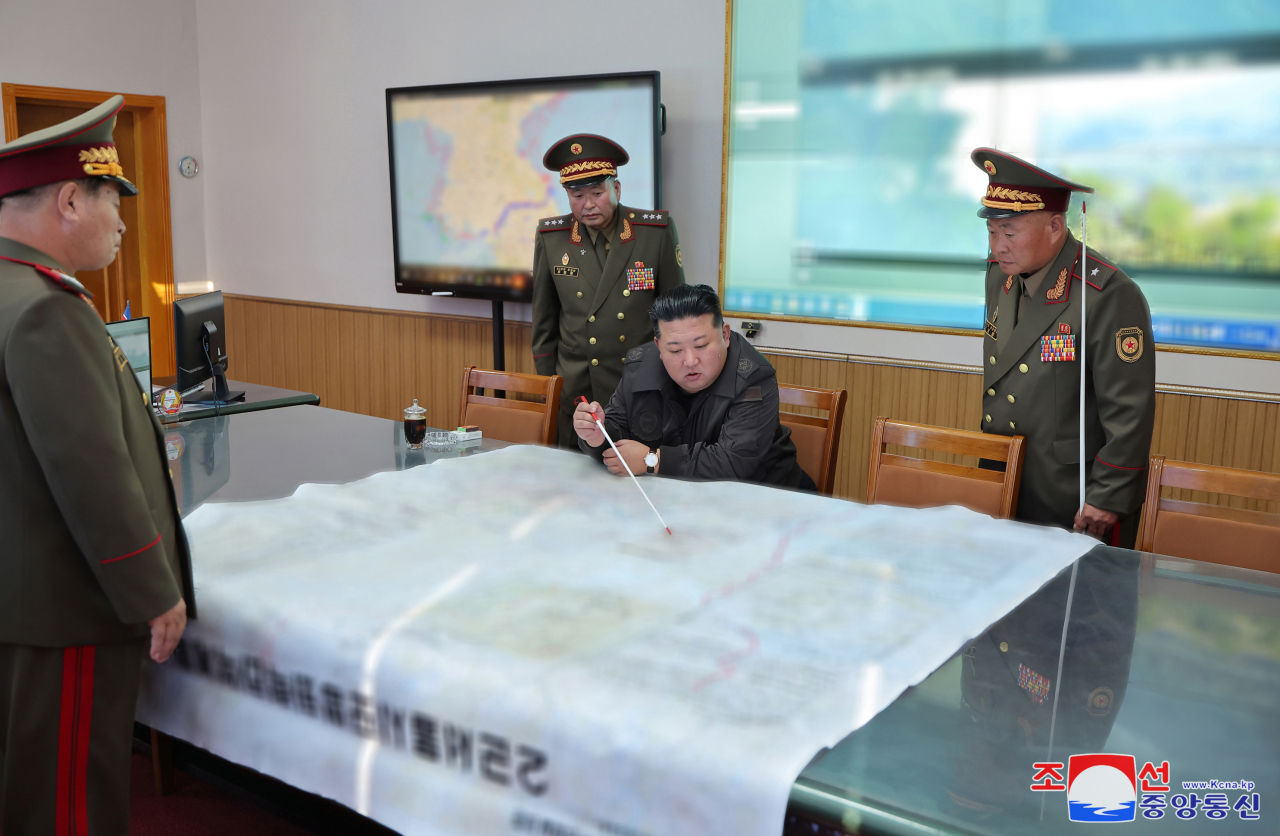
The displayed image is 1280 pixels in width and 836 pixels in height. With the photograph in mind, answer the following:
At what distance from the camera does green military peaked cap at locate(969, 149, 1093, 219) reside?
2350 mm

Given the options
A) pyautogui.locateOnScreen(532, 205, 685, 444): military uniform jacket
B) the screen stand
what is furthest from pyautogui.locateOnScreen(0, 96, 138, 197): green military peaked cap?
the screen stand

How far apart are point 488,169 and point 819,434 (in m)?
2.86

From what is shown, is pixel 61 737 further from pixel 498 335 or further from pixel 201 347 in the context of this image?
pixel 498 335

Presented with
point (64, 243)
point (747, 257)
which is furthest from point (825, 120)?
point (64, 243)

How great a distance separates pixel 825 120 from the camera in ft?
13.6

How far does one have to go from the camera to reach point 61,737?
149 centimetres

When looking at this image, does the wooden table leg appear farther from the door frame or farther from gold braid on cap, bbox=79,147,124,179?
the door frame

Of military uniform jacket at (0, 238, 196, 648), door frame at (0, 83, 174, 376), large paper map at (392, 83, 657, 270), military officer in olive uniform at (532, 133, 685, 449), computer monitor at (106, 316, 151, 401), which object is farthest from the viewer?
door frame at (0, 83, 174, 376)

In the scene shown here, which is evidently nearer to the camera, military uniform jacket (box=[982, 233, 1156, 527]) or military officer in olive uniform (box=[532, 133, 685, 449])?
military uniform jacket (box=[982, 233, 1156, 527])

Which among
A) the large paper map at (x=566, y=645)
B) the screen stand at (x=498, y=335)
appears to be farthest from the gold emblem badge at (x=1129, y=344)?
the screen stand at (x=498, y=335)

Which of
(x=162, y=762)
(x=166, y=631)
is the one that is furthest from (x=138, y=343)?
(x=166, y=631)

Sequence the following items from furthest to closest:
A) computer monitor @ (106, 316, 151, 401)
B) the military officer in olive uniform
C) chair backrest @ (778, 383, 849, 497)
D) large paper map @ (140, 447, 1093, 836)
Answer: the military officer in olive uniform < computer monitor @ (106, 316, 151, 401) < chair backrest @ (778, 383, 849, 497) < large paper map @ (140, 447, 1093, 836)

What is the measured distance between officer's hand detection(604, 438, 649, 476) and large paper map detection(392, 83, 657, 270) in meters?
2.19

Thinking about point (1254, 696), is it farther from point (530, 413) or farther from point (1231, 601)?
point (530, 413)
